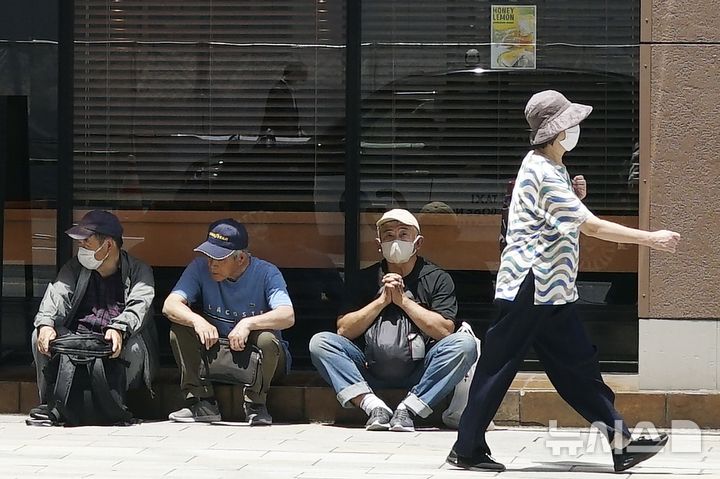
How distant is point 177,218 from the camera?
9.63 m

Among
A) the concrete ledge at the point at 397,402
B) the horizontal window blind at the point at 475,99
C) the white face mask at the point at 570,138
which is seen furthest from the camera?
the horizontal window blind at the point at 475,99

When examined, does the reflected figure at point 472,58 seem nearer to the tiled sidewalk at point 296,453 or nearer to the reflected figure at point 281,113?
the reflected figure at point 281,113

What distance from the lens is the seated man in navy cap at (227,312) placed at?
8609 mm

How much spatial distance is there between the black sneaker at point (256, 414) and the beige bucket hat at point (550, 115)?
8.45 ft

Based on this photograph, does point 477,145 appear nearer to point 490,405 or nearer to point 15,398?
point 490,405

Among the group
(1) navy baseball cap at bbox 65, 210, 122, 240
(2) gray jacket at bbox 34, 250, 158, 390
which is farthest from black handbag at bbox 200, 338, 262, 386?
(1) navy baseball cap at bbox 65, 210, 122, 240

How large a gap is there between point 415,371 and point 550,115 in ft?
6.84

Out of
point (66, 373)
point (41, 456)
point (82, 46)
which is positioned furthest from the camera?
point (82, 46)

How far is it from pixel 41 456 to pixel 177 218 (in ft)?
7.75

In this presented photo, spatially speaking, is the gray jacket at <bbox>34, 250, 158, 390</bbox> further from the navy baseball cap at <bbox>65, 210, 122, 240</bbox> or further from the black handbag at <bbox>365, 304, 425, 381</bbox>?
the black handbag at <bbox>365, 304, 425, 381</bbox>

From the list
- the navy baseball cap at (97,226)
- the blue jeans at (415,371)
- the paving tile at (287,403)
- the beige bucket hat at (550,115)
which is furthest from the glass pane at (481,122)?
the beige bucket hat at (550,115)

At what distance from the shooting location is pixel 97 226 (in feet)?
28.8

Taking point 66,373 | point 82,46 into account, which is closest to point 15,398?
point 66,373

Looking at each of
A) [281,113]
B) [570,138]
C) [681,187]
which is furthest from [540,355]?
[281,113]
